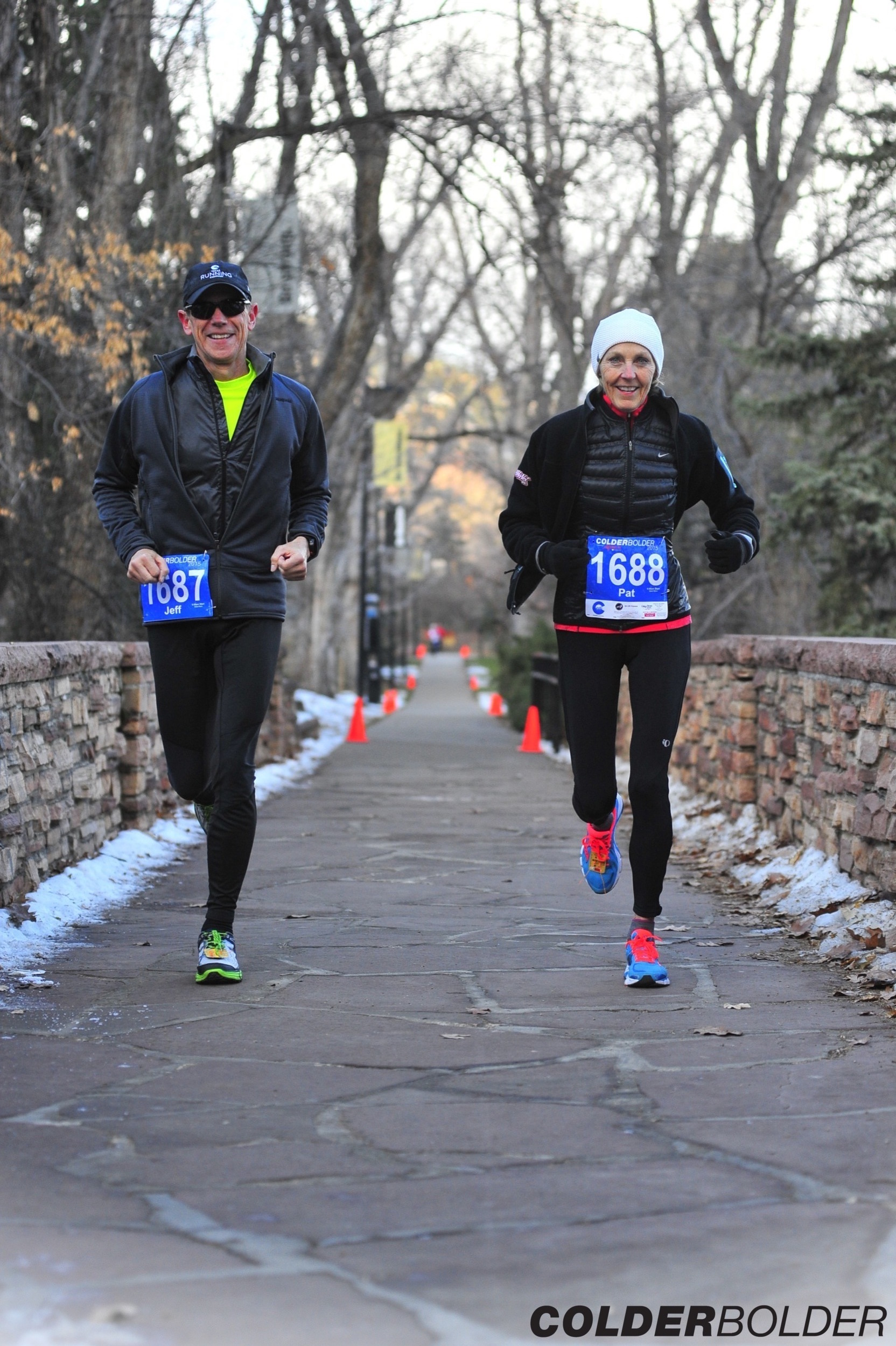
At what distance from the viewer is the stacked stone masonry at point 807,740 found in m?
6.19

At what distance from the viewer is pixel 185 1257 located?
2.79 meters

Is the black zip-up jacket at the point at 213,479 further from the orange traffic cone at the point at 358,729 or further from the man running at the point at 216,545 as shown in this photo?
the orange traffic cone at the point at 358,729

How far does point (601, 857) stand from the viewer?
5.77m

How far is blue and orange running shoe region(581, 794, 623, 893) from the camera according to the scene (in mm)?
5715

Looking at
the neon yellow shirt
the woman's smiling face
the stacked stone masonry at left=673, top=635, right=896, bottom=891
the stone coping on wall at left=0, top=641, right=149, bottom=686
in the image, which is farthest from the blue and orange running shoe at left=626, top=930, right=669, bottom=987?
the stone coping on wall at left=0, top=641, right=149, bottom=686

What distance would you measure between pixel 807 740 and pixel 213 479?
354 centimetres

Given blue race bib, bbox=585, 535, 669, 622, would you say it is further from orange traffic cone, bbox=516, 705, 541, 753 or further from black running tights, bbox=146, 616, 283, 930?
orange traffic cone, bbox=516, 705, 541, 753

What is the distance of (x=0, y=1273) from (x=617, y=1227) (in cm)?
107

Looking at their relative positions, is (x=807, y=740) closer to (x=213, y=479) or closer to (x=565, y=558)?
(x=565, y=558)

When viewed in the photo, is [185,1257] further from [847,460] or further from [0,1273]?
[847,460]

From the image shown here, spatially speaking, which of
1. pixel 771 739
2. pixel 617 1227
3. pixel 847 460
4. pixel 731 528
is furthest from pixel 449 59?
pixel 617 1227

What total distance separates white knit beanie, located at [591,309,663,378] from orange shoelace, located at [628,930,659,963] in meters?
1.83

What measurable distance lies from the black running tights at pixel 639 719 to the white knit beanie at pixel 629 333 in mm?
904

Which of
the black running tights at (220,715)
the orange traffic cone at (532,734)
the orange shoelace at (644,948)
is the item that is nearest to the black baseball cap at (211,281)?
the black running tights at (220,715)
